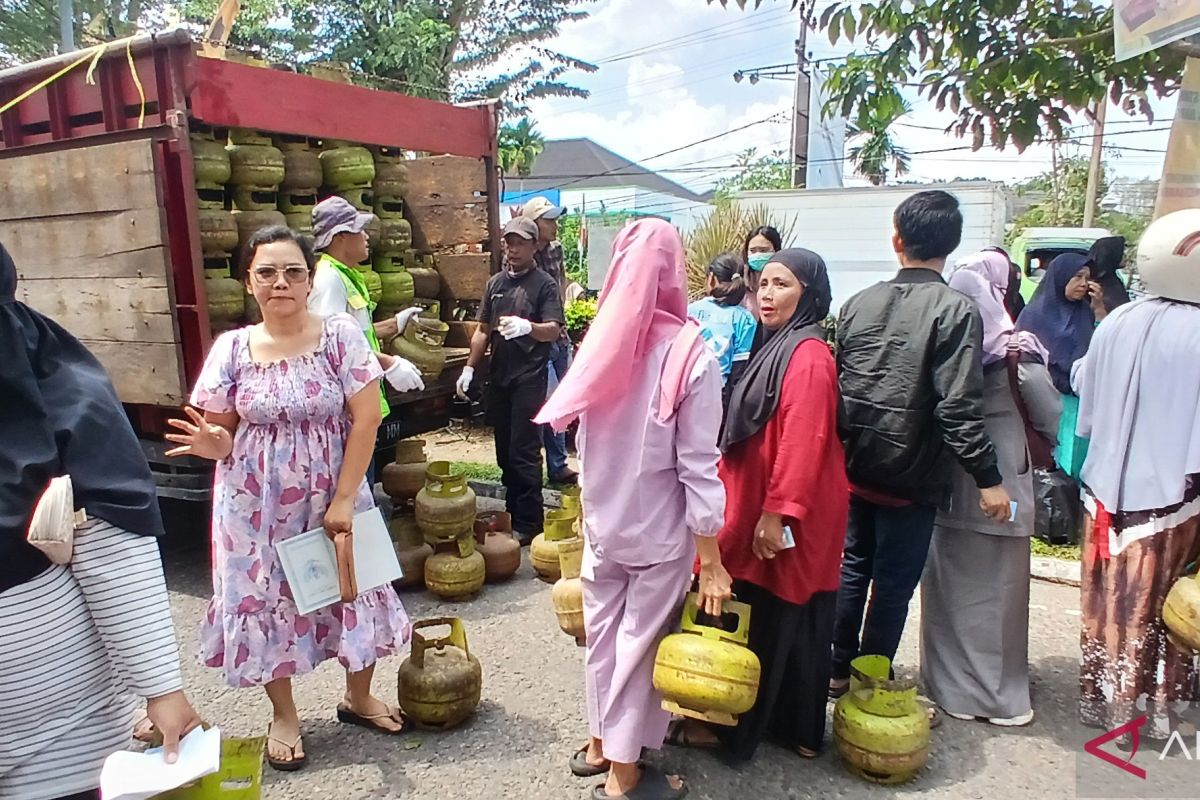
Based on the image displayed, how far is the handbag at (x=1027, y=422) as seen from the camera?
315 cm

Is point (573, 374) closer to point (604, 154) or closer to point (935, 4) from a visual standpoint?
point (935, 4)

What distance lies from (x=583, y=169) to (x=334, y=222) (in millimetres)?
34925

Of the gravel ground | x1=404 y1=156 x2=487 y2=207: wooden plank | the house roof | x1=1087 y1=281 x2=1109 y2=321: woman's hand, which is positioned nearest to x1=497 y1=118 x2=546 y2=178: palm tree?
x1=404 y1=156 x2=487 y2=207: wooden plank

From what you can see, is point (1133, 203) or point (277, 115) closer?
point (277, 115)

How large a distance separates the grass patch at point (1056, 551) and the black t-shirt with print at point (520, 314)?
3.03 metres

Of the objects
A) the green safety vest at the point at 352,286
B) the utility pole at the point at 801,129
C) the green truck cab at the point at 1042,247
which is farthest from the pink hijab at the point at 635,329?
the utility pole at the point at 801,129

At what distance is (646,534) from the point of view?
2.58 m

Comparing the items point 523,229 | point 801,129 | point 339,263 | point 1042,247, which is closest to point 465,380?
point 523,229

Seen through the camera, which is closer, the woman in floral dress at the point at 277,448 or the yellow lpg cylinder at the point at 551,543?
the woman in floral dress at the point at 277,448

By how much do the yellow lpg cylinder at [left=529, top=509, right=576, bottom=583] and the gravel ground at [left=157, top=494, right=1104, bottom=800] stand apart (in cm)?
49

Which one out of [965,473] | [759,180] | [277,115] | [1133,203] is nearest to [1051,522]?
[965,473]

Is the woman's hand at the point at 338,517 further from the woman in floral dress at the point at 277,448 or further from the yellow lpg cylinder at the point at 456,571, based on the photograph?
the yellow lpg cylinder at the point at 456,571

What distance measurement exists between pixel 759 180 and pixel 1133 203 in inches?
393

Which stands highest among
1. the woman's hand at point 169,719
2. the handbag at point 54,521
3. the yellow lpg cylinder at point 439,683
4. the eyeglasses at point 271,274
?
the eyeglasses at point 271,274
